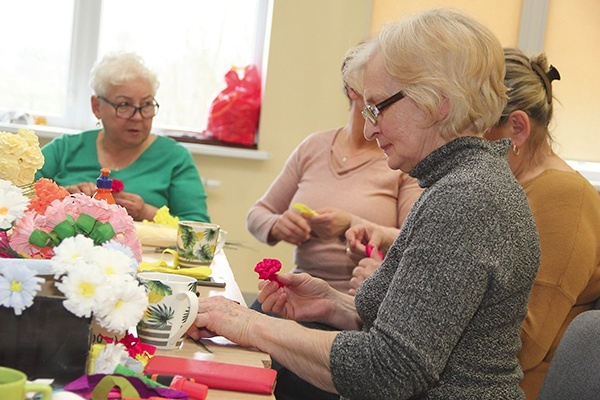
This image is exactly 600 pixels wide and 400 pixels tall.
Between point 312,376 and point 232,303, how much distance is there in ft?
0.64

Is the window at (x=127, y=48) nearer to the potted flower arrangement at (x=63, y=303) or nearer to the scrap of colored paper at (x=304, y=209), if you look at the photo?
the scrap of colored paper at (x=304, y=209)

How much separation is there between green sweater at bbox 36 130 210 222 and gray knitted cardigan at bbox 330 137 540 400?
169 centimetres

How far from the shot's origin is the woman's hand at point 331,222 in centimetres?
256

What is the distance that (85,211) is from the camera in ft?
4.03

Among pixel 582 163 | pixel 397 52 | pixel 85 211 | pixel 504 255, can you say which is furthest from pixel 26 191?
pixel 582 163

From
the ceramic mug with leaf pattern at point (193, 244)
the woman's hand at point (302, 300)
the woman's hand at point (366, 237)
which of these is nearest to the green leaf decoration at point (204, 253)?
the ceramic mug with leaf pattern at point (193, 244)

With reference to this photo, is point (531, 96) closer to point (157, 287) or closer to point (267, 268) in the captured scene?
point (267, 268)

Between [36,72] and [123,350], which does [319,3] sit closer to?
[36,72]

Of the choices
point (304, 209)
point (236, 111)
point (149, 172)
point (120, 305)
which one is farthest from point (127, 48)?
point (120, 305)

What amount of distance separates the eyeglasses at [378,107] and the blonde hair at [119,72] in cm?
177

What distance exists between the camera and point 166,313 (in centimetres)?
127

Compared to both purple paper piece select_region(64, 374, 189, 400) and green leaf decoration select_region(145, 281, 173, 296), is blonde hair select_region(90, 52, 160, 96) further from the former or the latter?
purple paper piece select_region(64, 374, 189, 400)

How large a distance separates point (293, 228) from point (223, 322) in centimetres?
126

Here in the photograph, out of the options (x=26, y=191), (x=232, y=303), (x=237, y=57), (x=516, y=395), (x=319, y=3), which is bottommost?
(x=516, y=395)
